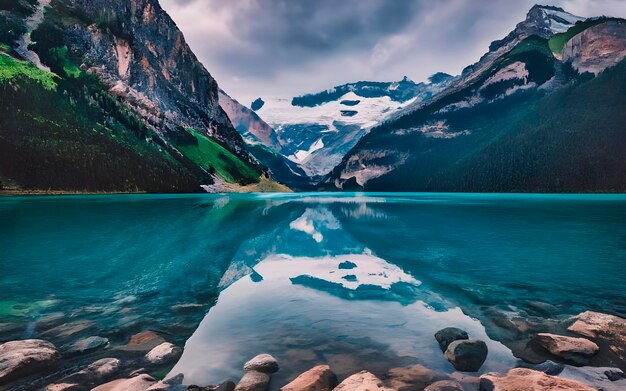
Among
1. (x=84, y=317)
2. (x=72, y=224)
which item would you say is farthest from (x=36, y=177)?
(x=84, y=317)

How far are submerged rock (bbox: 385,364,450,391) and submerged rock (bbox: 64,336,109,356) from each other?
1193 cm

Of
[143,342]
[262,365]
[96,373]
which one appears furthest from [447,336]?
[96,373]

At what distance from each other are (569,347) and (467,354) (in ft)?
14.7

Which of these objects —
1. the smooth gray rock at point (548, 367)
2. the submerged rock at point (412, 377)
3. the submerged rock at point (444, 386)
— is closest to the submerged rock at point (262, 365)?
the submerged rock at point (412, 377)

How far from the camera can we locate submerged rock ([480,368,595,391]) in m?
10.7

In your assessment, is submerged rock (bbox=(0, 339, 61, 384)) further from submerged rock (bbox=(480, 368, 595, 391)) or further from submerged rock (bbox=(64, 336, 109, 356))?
submerged rock (bbox=(480, 368, 595, 391))

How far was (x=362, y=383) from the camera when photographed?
37.1 feet

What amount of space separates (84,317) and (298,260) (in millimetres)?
20527

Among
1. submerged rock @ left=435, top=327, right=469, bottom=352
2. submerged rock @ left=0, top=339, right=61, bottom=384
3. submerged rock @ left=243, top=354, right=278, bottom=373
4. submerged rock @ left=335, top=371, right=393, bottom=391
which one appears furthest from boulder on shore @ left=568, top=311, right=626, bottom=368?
submerged rock @ left=0, top=339, right=61, bottom=384

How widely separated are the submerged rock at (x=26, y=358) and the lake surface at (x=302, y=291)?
2.64 meters

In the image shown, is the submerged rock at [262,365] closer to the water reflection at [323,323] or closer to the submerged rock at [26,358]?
the water reflection at [323,323]

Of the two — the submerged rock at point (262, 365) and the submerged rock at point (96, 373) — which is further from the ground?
the submerged rock at point (262, 365)

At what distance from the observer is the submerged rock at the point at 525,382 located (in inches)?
420

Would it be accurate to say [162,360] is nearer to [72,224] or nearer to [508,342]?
[508,342]
